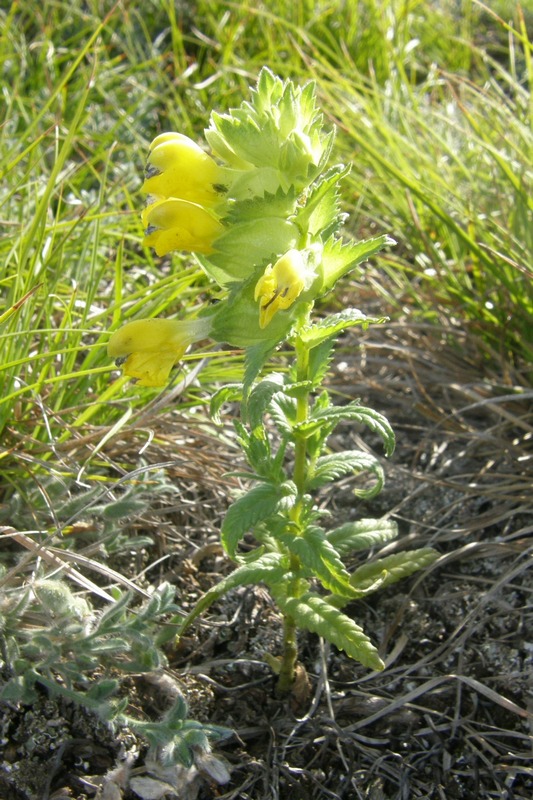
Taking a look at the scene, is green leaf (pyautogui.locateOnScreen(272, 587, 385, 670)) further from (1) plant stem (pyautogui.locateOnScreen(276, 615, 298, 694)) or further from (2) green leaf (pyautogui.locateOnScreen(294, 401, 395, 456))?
(2) green leaf (pyautogui.locateOnScreen(294, 401, 395, 456))

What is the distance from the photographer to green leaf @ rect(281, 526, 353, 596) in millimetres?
1503

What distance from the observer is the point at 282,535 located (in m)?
1.58

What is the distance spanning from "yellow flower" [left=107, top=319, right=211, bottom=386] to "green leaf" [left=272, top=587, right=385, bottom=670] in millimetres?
518

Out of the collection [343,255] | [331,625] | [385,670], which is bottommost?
[385,670]

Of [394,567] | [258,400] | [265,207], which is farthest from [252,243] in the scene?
[394,567]

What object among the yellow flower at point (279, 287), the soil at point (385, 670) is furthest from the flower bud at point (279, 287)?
the soil at point (385, 670)

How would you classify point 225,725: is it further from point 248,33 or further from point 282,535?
point 248,33

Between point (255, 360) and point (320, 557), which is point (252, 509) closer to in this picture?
point (320, 557)

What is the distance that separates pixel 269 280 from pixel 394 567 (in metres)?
0.84

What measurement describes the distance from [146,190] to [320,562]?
753 mm

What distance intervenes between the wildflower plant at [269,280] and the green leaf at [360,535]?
5.0 inches

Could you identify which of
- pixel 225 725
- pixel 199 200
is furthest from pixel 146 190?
pixel 225 725

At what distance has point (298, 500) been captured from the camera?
5.15ft

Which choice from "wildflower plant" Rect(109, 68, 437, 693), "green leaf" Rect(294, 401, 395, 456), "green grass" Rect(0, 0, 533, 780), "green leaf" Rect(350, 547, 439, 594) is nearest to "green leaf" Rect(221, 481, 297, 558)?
"wildflower plant" Rect(109, 68, 437, 693)
